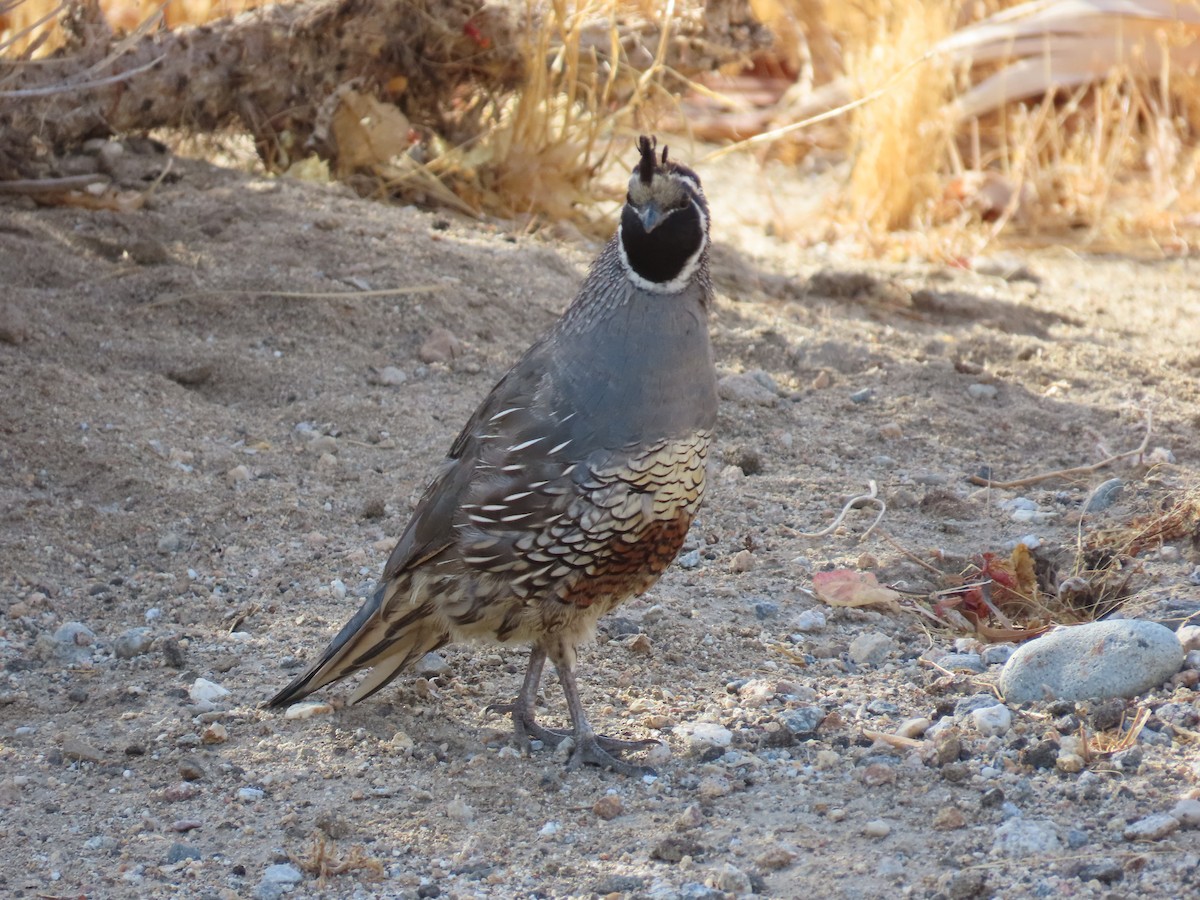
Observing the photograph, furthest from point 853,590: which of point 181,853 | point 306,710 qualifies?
point 181,853

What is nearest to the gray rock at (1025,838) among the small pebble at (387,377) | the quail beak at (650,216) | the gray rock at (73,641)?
the quail beak at (650,216)

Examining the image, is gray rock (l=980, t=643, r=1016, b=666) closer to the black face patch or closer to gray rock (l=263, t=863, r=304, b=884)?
the black face patch

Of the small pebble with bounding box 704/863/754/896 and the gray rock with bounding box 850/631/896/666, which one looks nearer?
the small pebble with bounding box 704/863/754/896

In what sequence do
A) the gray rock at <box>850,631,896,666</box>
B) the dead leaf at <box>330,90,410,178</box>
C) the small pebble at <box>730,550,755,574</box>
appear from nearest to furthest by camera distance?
the gray rock at <box>850,631,896,666</box> < the small pebble at <box>730,550,755,574</box> < the dead leaf at <box>330,90,410,178</box>

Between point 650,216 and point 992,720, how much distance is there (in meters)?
1.46

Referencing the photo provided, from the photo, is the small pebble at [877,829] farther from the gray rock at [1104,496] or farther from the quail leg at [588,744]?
the gray rock at [1104,496]

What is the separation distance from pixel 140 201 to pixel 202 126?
0.72 metres

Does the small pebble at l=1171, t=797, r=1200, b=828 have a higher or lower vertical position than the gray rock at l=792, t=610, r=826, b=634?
higher

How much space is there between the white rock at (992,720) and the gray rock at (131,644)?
226 cm

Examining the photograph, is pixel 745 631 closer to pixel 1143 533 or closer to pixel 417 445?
pixel 1143 533

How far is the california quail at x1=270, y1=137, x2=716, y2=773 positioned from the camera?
11.1 feet

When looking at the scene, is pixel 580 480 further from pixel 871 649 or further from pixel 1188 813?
pixel 1188 813

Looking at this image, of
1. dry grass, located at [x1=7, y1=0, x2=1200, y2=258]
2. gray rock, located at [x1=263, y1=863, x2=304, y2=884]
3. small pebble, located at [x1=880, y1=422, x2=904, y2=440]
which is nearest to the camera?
gray rock, located at [x1=263, y1=863, x2=304, y2=884]

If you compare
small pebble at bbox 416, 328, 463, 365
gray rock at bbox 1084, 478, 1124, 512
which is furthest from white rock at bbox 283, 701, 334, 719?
gray rock at bbox 1084, 478, 1124, 512
